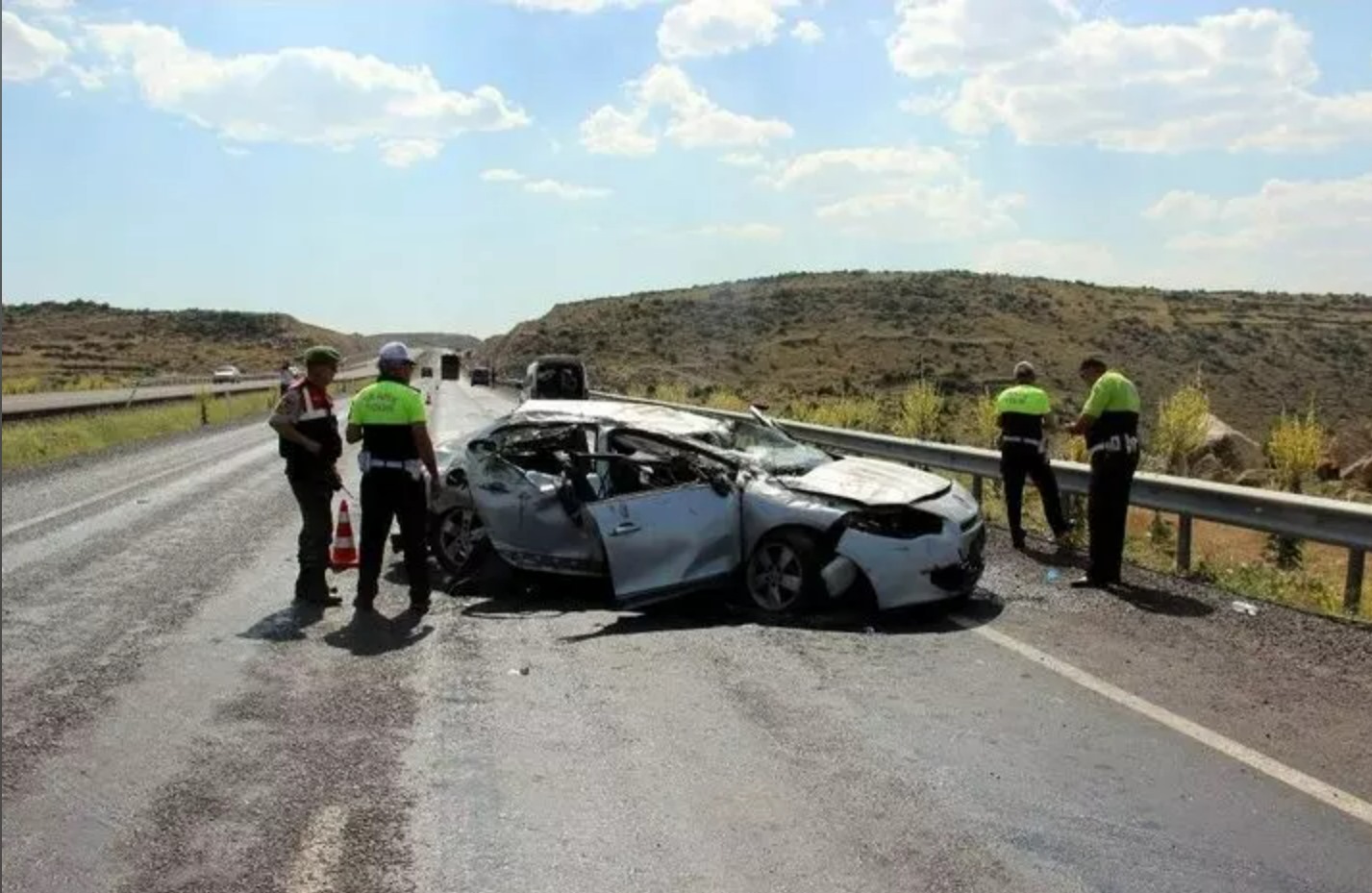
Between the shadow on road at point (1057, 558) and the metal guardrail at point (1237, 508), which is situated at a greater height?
the metal guardrail at point (1237, 508)

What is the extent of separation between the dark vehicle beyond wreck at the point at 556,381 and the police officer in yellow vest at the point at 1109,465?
20.3 m

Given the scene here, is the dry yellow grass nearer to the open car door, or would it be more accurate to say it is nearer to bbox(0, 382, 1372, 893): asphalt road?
bbox(0, 382, 1372, 893): asphalt road

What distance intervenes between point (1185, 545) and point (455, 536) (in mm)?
6123

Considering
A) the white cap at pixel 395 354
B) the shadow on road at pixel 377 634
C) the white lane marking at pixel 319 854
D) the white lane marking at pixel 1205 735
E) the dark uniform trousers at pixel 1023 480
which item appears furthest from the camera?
the dark uniform trousers at pixel 1023 480

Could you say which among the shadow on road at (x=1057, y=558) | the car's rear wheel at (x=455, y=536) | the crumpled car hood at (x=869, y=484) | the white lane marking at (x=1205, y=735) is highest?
the crumpled car hood at (x=869, y=484)

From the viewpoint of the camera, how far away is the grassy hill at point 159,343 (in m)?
87.2

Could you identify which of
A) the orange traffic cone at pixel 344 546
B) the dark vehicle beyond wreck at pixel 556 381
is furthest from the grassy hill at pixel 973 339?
the orange traffic cone at pixel 344 546

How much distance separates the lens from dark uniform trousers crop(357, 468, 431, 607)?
27.9ft

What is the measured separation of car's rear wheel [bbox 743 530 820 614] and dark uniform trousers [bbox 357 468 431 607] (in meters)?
2.29

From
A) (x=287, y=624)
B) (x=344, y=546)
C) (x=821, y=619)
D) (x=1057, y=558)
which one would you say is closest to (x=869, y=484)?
(x=821, y=619)

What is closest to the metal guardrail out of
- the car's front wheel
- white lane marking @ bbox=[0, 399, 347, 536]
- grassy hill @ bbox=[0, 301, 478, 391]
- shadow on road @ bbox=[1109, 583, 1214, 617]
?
shadow on road @ bbox=[1109, 583, 1214, 617]

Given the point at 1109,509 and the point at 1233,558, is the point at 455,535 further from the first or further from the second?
the point at 1233,558

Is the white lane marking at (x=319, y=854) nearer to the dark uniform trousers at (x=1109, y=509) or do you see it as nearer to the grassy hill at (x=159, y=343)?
the dark uniform trousers at (x=1109, y=509)

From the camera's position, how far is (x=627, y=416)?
9.70m
